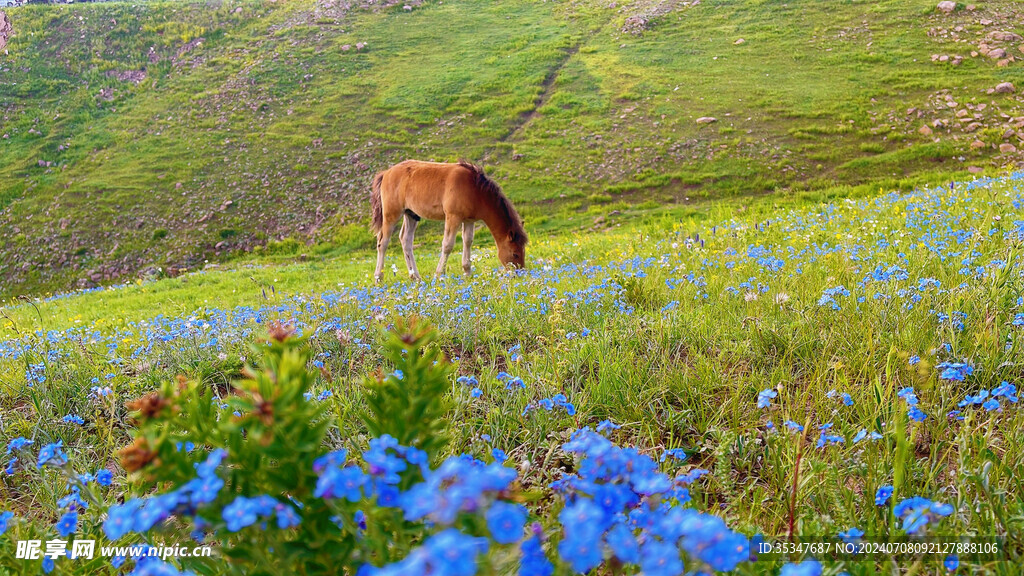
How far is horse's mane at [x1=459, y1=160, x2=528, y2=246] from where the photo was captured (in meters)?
10.5

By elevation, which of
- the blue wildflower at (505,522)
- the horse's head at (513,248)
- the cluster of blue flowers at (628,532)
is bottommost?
the horse's head at (513,248)

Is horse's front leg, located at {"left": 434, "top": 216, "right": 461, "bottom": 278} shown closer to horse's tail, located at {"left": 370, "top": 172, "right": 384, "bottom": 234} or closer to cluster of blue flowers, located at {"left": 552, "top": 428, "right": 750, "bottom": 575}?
horse's tail, located at {"left": 370, "top": 172, "right": 384, "bottom": 234}

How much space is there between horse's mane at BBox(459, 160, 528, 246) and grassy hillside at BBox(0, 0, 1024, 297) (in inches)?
377

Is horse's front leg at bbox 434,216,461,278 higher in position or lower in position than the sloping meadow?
lower

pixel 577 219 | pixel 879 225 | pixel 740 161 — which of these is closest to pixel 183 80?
pixel 577 219

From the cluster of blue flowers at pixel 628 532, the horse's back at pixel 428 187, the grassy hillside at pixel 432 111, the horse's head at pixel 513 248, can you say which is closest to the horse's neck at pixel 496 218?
the horse's head at pixel 513 248

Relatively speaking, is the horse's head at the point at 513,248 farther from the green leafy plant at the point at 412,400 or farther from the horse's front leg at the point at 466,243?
the green leafy plant at the point at 412,400

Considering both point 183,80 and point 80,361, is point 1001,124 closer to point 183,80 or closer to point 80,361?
point 80,361

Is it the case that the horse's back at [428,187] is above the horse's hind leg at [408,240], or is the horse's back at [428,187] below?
above

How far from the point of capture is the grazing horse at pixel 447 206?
10745 mm

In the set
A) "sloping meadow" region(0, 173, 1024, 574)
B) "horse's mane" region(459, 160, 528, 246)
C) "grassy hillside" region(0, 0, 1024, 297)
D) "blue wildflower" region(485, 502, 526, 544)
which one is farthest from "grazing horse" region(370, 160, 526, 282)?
"blue wildflower" region(485, 502, 526, 544)

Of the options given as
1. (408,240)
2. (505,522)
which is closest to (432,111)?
(408,240)

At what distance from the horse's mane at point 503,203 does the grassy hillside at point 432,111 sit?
31.4 feet

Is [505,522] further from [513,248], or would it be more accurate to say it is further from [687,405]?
[513,248]
